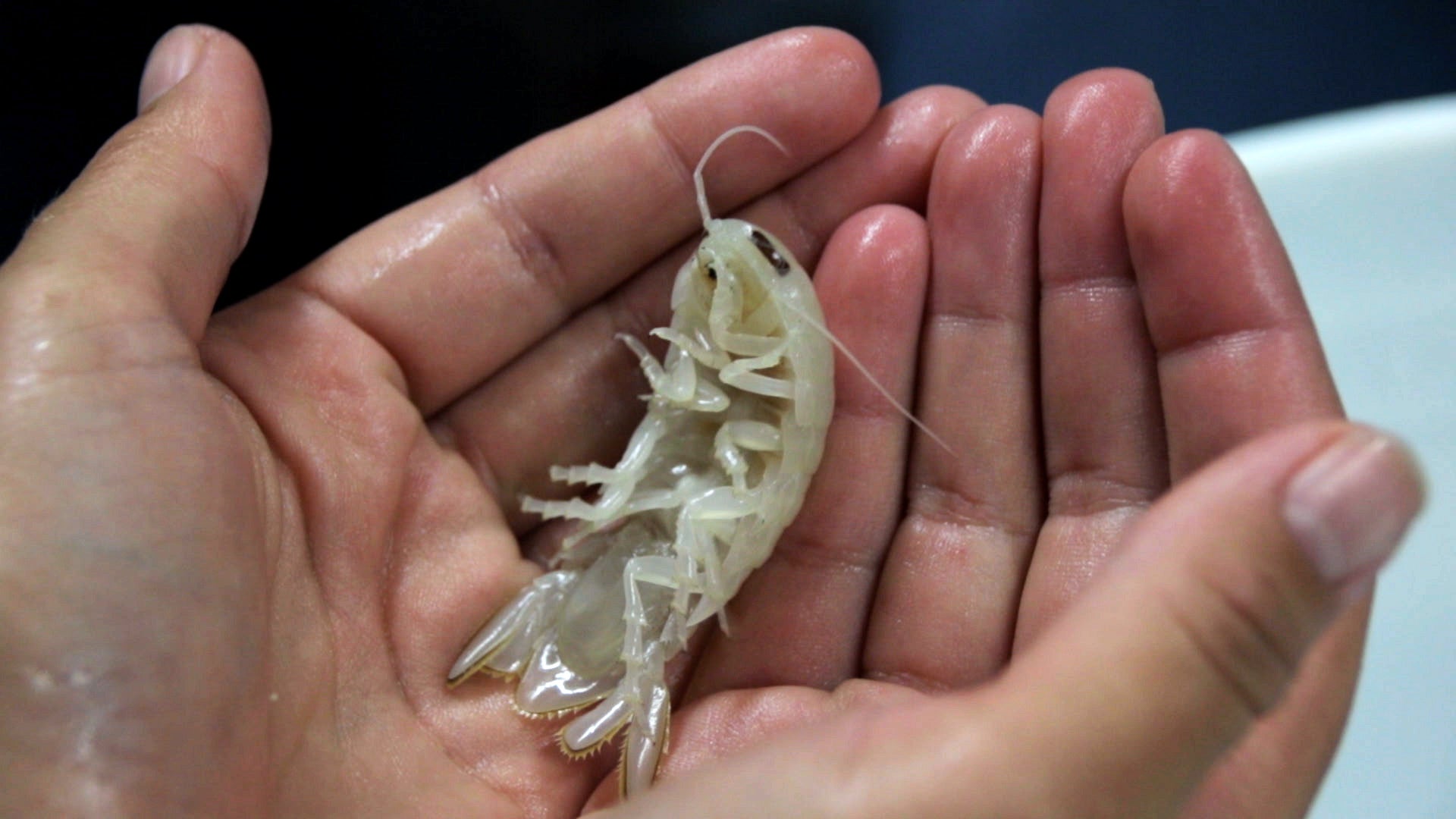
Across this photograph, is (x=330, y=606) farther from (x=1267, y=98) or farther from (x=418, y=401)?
(x=1267, y=98)

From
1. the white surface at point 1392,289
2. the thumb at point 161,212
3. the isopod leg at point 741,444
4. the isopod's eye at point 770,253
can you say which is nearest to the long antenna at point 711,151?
the isopod's eye at point 770,253

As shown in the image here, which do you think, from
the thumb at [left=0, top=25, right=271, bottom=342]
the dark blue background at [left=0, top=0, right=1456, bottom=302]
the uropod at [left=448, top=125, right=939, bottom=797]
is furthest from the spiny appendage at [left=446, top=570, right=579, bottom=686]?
the dark blue background at [left=0, top=0, right=1456, bottom=302]

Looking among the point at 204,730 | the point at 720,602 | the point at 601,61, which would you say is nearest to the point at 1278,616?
the point at 720,602

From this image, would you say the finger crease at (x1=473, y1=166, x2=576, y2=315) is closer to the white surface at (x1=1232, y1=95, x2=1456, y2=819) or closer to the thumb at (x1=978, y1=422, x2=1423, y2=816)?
the thumb at (x1=978, y1=422, x2=1423, y2=816)

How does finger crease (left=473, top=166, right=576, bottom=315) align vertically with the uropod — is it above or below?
above

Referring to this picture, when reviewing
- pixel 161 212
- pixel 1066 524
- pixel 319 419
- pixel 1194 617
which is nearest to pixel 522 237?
pixel 319 419
